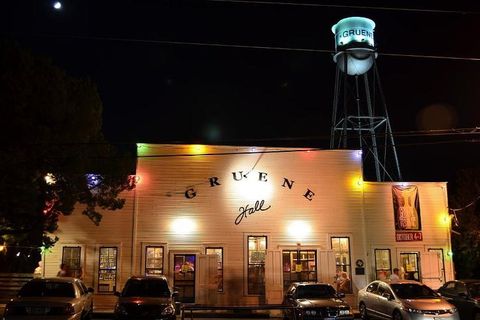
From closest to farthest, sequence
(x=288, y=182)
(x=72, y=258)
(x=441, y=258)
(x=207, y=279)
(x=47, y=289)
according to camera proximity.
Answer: (x=47, y=289)
(x=207, y=279)
(x=72, y=258)
(x=288, y=182)
(x=441, y=258)

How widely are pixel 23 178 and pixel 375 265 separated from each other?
16.3 metres

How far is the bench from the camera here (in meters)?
24.5

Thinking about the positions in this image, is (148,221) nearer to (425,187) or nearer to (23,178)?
(23,178)

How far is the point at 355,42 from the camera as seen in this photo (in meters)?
34.9

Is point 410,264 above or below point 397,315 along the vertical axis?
above

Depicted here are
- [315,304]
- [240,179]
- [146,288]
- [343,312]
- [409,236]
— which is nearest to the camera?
[146,288]

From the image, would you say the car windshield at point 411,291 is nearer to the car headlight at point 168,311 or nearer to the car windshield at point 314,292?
the car windshield at point 314,292

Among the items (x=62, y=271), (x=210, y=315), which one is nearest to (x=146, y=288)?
(x=210, y=315)

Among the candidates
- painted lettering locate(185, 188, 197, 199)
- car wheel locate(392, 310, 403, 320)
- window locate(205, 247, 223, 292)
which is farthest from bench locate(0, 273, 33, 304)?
car wheel locate(392, 310, 403, 320)

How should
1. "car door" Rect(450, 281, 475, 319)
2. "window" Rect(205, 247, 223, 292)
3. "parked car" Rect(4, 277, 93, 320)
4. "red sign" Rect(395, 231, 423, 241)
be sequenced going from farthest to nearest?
1. "red sign" Rect(395, 231, 423, 241)
2. "window" Rect(205, 247, 223, 292)
3. "car door" Rect(450, 281, 475, 319)
4. "parked car" Rect(4, 277, 93, 320)

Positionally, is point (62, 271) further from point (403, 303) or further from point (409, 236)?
point (409, 236)

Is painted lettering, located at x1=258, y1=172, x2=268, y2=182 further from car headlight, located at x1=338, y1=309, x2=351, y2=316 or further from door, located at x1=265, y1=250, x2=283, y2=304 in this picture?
car headlight, located at x1=338, y1=309, x2=351, y2=316

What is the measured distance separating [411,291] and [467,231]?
1981 centimetres

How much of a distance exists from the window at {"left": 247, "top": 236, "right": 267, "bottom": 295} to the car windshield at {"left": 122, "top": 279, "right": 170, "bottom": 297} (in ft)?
27.8
